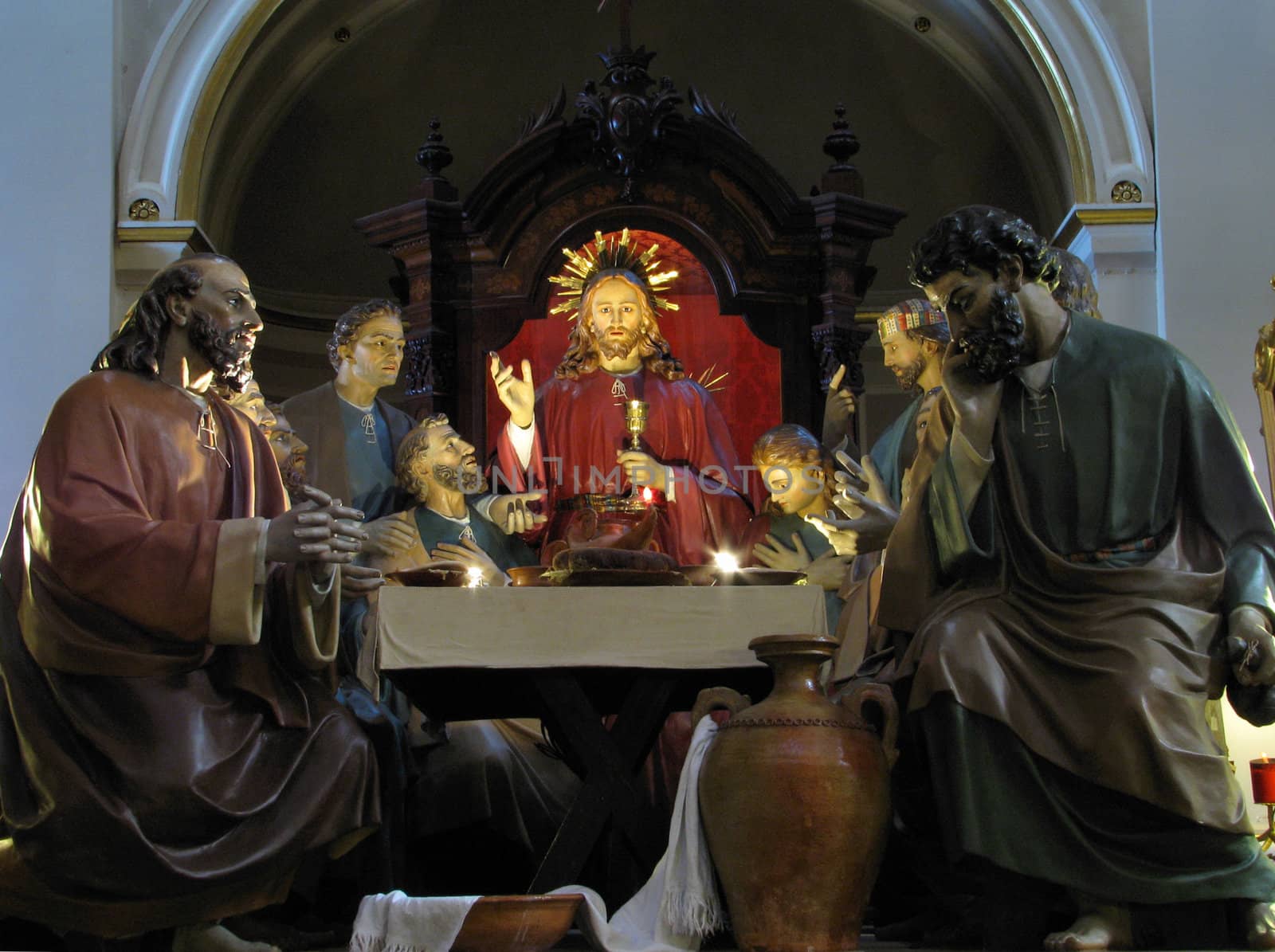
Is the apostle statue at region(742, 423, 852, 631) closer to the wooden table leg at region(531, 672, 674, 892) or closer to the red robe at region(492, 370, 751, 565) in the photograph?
the red robe at region(492, 370, 751, 565)

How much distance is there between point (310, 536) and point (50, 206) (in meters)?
3.81

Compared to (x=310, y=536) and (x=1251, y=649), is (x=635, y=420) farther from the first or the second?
(x=1251, y=649)

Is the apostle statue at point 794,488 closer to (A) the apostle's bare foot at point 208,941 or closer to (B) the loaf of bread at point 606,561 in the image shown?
(B) the loaf of bread at point 606,561

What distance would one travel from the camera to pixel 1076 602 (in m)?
4.12

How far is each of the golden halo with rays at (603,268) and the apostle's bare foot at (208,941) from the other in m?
4.11

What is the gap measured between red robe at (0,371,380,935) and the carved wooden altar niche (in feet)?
11.0

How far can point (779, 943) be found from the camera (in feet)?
12.6

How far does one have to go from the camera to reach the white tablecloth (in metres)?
4.40

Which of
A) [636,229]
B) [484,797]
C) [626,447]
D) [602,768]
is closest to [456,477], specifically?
[626,447]

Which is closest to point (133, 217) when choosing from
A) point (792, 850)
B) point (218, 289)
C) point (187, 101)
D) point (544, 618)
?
point (187, 101)

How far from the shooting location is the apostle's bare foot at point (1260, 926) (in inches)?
148

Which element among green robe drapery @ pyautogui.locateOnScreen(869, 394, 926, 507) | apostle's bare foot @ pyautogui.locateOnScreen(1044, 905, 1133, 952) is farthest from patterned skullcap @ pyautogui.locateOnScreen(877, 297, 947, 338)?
apostle's bare foot @ pyautogui.locateOnScreen(1044, 905, 1133, 952)

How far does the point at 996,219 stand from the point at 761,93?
18.7 feet

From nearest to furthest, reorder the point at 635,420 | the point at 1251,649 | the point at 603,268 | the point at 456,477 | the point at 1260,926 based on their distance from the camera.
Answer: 1. the point at 1260,926
2. the point at 1251,649
3. the point at 456,477
4. the point at 635,420
5. the point at 603,268
